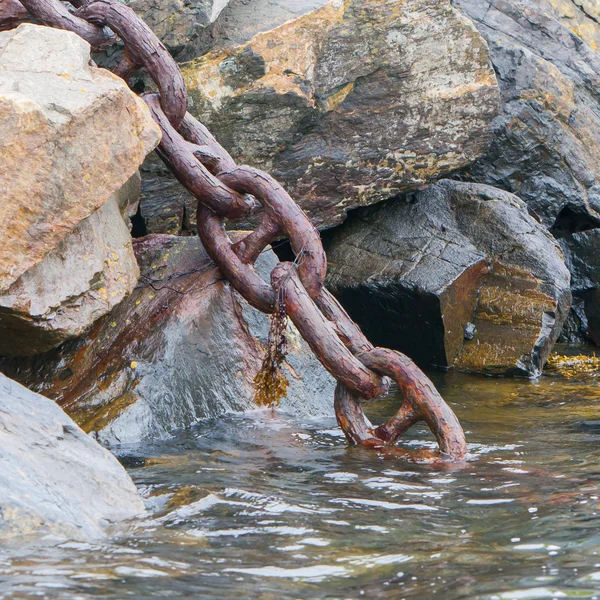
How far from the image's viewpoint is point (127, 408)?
13.9 ft

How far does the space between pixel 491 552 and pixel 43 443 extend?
1.51m

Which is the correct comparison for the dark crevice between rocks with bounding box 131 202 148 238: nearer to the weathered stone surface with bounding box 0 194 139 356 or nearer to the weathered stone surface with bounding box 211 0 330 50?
the weathered stone surface with bounding box 211 0 330 50

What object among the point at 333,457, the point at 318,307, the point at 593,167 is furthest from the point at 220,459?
the point at 593,167

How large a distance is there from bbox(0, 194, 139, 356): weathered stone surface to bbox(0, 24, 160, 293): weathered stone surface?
13cm

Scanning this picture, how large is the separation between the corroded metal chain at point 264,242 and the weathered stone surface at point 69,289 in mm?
460

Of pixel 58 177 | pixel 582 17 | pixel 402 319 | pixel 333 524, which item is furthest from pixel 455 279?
pixel 582 17

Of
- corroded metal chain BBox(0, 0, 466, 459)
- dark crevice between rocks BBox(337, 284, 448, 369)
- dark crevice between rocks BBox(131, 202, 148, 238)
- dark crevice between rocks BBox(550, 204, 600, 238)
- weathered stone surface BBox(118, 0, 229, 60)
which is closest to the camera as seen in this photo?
corroded metal chain BBox(0, 0, 466, 459)

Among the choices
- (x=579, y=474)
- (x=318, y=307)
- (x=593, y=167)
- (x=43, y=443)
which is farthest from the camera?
(x=593, y=167)

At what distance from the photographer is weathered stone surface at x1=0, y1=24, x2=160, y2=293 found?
Result: 356 centimetres

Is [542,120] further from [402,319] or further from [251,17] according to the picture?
[251,17]

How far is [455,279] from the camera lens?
6141 mm

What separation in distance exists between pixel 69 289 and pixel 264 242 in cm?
93

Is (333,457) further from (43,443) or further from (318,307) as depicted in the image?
(43,443)

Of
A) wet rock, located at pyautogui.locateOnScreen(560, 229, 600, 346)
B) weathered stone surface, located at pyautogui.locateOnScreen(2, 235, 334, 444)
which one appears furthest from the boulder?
wet rock, located at pyautogui.locateOnScreen(560, 229, 600, 346)
